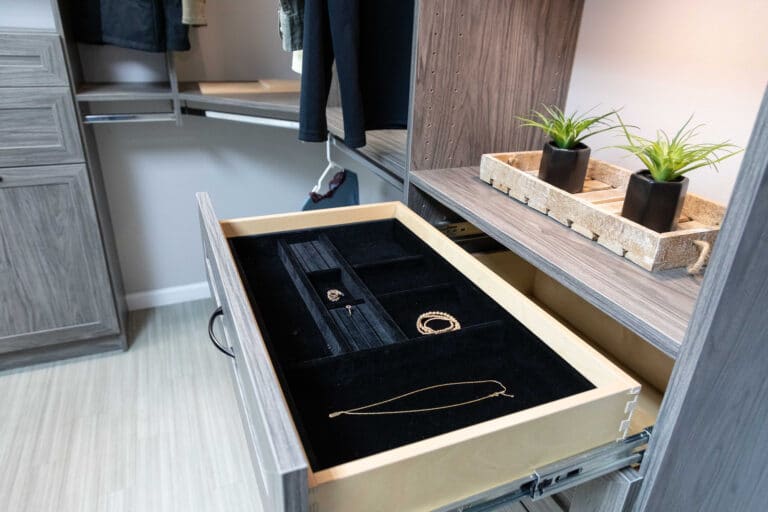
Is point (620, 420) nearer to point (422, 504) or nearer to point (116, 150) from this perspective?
point (422, 504)

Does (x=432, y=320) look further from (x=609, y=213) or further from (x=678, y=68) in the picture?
(x=678, y=68)

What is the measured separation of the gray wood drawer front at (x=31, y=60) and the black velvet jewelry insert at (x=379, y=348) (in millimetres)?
1054

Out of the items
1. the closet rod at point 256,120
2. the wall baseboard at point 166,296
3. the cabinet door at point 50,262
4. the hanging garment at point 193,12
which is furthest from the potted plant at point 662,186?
the wall baseboard at point 166,296

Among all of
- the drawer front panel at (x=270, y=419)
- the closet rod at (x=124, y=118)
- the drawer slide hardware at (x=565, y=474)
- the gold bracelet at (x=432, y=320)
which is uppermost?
the closet rod at (x=124, y=118)

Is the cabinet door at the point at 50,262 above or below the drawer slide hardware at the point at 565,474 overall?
below

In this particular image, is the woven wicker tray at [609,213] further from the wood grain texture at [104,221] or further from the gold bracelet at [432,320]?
the wood grain texture at [104,221]

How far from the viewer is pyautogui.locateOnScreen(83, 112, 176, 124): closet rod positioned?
5.62 ft

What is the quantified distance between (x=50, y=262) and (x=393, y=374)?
5.21 ft

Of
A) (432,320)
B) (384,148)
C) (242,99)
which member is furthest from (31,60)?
(432,320)

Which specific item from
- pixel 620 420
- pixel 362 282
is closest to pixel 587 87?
pixel 362 282

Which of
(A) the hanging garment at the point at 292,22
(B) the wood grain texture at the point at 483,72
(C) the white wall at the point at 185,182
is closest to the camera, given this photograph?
(B) the wood grain texture at the point at 483,72

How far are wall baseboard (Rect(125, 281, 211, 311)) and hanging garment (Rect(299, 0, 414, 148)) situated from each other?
141 cm

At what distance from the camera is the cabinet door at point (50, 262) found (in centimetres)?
168

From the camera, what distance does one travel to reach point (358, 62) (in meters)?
1.14
